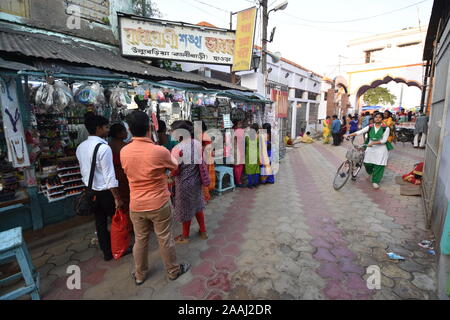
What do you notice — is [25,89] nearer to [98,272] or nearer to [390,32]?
[98,272]

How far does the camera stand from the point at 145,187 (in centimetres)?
227

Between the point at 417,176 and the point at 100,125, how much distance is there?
7334mm

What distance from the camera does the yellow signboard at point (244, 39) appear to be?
22.3ft

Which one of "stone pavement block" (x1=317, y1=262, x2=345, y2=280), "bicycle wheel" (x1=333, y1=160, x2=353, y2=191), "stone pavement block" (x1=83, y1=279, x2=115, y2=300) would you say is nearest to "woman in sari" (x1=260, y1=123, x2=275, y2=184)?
"bicycle wheel" (x1=333, y1=160, x2=353, y2=191)

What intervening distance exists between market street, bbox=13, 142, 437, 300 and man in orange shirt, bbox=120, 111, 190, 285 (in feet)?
1.38

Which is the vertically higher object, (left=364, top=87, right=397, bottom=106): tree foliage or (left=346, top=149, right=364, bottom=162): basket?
(left=364, top=87, right=397, bottom=106): tree foliage

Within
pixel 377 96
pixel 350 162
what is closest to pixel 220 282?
pixel 350 162

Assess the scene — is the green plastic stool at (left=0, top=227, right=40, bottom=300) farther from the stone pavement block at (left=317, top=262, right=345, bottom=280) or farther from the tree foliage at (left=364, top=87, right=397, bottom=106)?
the tree foliage at (left=364, top=87, right=397, bottom=106)

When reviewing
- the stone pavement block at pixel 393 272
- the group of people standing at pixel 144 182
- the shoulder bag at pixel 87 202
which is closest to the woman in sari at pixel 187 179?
the group of people standing at pixel 144 182

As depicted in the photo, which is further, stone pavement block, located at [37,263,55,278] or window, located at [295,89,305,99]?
window, located at [295,89,305,99]

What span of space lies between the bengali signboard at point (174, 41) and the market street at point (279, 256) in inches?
157

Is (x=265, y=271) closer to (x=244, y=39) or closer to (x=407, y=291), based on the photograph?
(x=407, y=291)

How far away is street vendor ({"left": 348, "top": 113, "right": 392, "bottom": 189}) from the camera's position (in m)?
5.44

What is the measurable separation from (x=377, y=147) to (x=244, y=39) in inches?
186
